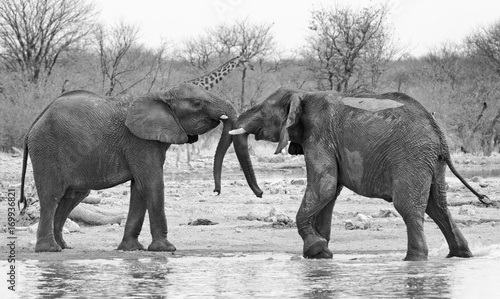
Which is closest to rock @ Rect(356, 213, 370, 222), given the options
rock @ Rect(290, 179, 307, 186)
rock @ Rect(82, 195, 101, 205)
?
rock @ Rect(82, 195, 101, 205)

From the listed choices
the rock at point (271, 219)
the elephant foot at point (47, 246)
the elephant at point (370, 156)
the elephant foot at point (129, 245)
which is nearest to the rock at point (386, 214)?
the rock at point (271, 219)

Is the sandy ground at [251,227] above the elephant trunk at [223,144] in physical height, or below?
below

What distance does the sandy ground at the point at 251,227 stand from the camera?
36.3 feet

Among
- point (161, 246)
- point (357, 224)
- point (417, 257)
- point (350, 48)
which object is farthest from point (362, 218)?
point (350, 48)

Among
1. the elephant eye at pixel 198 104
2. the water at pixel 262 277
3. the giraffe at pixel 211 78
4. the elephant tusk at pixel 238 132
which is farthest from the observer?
the giraffe at pixel 211 78

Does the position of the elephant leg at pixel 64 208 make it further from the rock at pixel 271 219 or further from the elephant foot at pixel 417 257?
the elephant foot at pixel 417 257

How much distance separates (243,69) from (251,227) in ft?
86.2

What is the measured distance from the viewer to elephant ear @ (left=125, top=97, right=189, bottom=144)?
1075 centimetres

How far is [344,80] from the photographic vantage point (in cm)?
3372

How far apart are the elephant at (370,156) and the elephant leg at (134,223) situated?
174 cm

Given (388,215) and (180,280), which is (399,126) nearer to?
(180,280)

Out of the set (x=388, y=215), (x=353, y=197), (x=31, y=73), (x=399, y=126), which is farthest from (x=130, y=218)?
(x=31, y=73)

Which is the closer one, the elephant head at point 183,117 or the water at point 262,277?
the water at point 262,277

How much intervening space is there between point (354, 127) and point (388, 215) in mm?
4491
